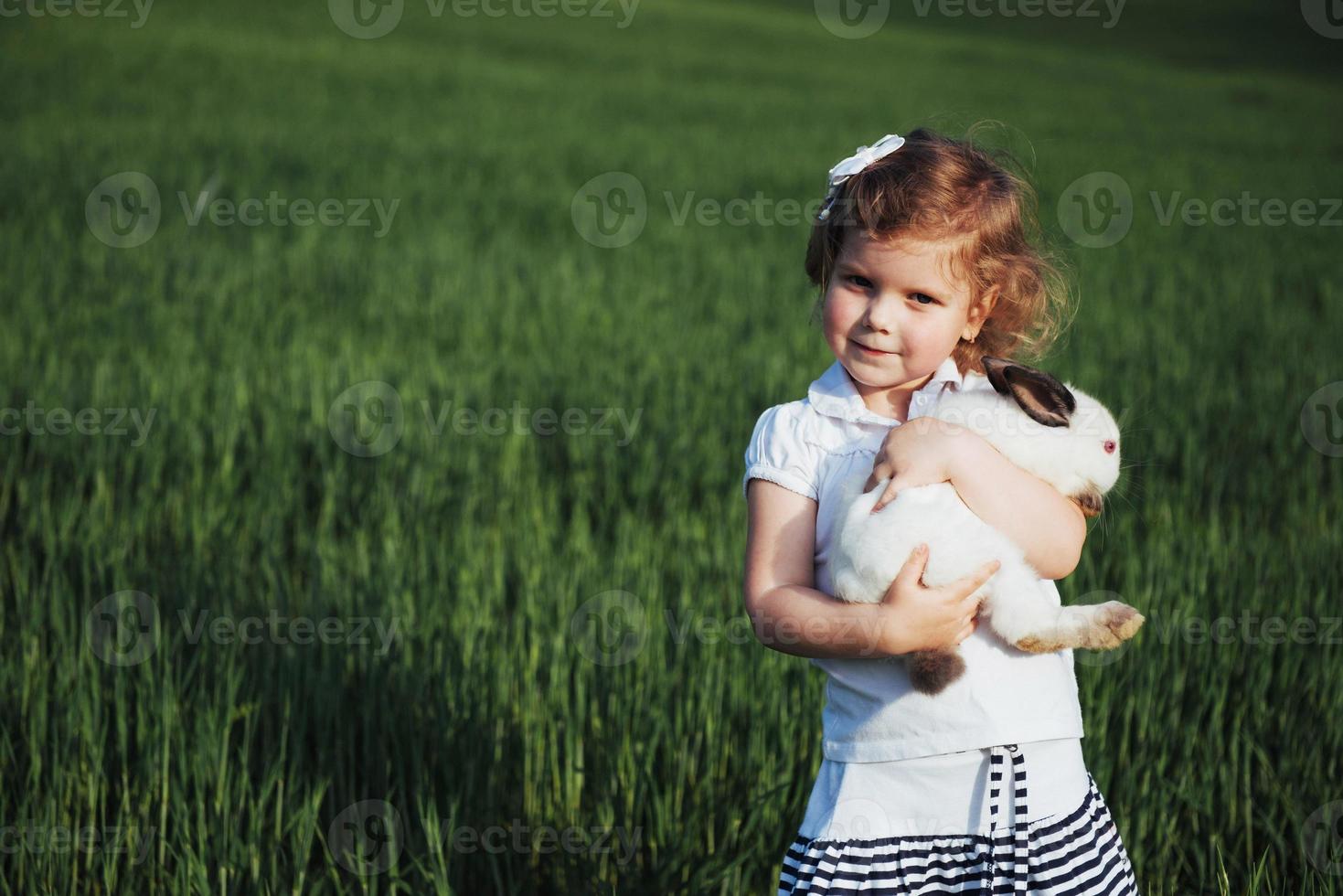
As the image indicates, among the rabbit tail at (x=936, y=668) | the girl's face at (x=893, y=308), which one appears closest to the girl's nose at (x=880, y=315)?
the girl's face at (x=893, y=308)

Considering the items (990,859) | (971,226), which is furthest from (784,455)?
(990,859)

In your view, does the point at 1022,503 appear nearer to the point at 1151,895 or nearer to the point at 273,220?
the point at 1151,895

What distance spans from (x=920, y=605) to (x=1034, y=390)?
26 cm

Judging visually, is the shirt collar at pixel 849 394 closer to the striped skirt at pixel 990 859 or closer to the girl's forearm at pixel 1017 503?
the girl's forearm at pixel 1017 503

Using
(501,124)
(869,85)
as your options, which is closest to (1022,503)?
(501,124)

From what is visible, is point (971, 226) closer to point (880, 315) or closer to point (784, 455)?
point (880, 315)

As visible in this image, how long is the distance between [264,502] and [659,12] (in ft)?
95.0

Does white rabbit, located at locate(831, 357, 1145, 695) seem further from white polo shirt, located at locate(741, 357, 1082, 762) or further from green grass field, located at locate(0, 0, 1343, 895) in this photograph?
green grass field, located at locate(0, 0, 1343, 895)

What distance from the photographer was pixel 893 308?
126 cm

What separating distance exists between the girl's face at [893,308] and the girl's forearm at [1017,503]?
14cm

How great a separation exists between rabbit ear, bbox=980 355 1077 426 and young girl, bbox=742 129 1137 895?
0.06 metres

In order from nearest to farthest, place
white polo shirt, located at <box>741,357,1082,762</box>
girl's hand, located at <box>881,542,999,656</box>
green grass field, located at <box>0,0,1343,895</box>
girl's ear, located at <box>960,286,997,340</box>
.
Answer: girl's hand, located at <box>881,542,999,656</box>
white polo shirt, located at <box>741,357,1082,762</box>
girl's ear, located at <box>960,286,997,340</box>
green grass field, located at <box>0,0,1343,895</box>

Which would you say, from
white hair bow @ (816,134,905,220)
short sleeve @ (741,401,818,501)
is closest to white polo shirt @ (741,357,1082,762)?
short sleeve @ (741,401,818,501)

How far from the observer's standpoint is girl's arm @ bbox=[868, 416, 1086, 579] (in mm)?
1155
